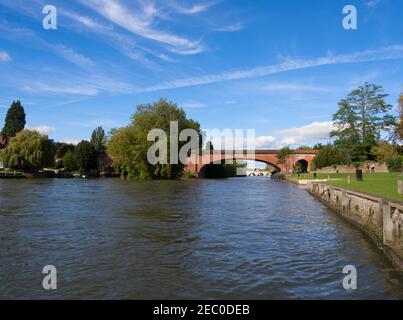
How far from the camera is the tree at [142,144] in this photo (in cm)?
6438

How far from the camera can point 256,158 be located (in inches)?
4225

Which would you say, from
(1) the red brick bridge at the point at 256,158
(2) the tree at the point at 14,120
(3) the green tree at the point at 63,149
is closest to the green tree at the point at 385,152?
(1) the red brick bridge at the point at 256,158

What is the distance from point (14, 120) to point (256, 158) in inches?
2478

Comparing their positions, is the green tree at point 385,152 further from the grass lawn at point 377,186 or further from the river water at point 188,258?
the river water at point 188,258

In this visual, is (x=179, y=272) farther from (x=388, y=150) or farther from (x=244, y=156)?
(x=244, y=156)

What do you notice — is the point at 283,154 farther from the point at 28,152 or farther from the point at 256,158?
the point at 28,152

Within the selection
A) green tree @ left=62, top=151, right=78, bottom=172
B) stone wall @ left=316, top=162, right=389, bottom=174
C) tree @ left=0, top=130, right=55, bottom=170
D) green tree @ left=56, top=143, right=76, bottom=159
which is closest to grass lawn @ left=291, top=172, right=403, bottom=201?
stone wall @ left=316, top=162, right=389, bottom=174

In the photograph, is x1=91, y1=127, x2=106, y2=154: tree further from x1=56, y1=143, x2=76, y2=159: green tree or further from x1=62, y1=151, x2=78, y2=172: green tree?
x1=62, y1=151, x2=78, y2=172: green tree

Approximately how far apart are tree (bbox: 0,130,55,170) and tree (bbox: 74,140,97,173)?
2333cm

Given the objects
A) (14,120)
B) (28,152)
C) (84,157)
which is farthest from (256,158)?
(14,120)
